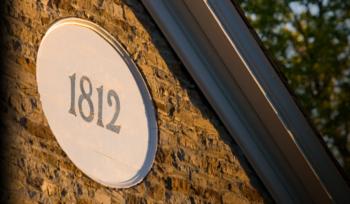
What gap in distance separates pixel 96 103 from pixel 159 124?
721mm

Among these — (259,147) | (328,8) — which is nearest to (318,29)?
(328,8)

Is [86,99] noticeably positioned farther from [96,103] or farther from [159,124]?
[159,124]

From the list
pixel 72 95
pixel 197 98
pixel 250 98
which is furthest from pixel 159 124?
pixel 250 98

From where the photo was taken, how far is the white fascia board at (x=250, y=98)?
257 inches

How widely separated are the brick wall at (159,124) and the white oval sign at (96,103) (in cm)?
7

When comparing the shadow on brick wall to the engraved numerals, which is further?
the shadow on brick wall

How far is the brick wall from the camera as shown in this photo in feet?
16.3

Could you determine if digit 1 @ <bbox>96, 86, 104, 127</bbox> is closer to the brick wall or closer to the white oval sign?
the white oval sign

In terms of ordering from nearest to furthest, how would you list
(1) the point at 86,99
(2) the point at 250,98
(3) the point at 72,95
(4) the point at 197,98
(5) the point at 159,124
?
(3) the point at 72,95 < (1) the point at 86,99 < (5) the point at 159,124 < (4) the point at 197,98 < (2) the point at 250,98

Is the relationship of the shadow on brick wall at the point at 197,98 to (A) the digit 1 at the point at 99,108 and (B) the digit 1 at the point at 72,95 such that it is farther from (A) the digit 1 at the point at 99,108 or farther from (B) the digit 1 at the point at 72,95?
(B) the digit 1 at the point at 72,95

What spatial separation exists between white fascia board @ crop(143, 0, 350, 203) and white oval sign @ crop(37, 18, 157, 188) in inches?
25.7

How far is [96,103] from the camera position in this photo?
5.69 meters

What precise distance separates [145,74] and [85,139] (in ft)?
2.93

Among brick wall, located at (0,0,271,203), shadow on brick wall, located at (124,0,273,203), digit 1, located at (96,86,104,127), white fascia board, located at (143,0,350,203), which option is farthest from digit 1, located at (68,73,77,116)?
white fascia board, located at (143,0,350,203)
